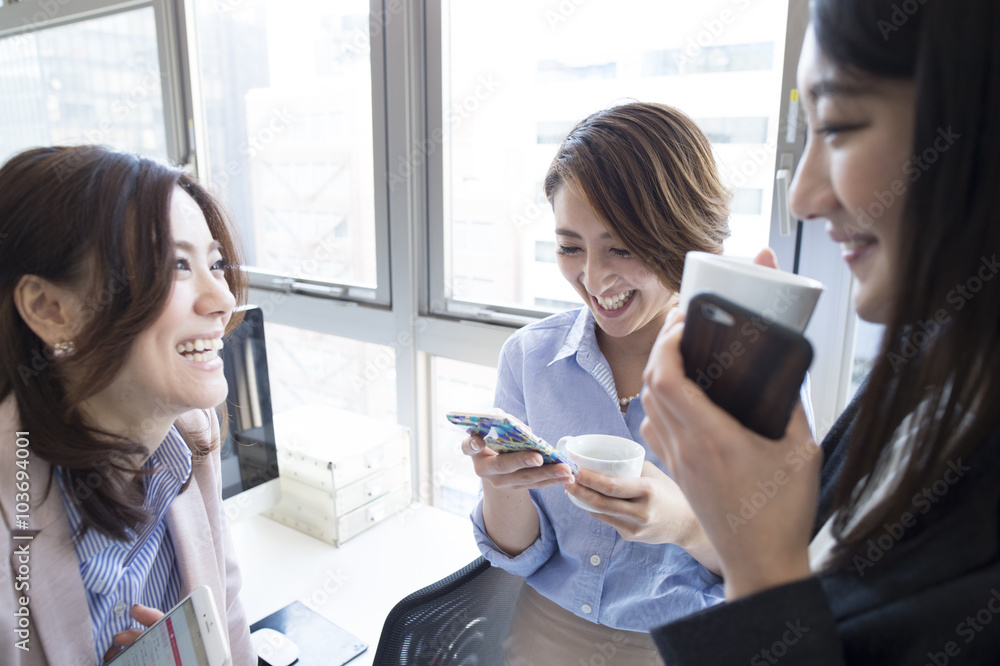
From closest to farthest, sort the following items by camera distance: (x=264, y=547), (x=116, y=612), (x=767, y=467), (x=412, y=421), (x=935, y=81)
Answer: (x=935, y=81), (x=767, y=467), (x=116, y=612), (x=264, y=547), (x=412, y=421)

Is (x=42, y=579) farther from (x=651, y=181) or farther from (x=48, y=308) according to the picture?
(x=651, y=181)

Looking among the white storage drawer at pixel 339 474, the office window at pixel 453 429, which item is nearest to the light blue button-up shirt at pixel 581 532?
the white storage drawer at pixel 339 474

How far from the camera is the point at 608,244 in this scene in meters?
1.20

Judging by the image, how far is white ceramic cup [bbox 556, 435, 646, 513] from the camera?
0.96 meters

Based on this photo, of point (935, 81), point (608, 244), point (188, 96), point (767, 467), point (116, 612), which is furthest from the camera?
point (188, 96)

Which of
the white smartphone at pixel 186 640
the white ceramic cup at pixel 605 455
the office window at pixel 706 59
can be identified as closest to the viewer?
the white smartphone at pixel 186 640

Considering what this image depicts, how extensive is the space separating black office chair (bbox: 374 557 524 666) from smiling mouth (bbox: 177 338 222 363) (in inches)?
21.5

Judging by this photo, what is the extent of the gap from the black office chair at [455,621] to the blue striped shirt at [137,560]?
1.29 ft

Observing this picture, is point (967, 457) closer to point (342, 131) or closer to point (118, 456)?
point (118, 456)

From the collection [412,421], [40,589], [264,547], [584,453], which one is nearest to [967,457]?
[584,453]

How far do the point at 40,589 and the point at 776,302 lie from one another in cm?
104

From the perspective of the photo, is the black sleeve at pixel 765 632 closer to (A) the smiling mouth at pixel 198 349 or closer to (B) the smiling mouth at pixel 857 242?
(B) the smiling mouth at pixel 857 242

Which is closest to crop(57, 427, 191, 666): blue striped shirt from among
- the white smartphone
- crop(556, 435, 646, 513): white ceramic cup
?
the white smartphone

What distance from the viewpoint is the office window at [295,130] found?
2391 mm
